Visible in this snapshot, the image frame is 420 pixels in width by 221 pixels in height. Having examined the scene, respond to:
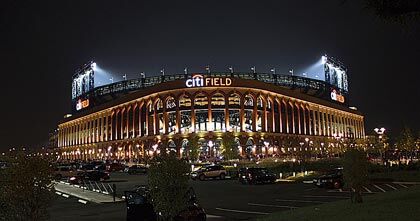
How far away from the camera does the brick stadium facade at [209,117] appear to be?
110 metres

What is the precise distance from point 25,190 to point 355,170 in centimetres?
1301

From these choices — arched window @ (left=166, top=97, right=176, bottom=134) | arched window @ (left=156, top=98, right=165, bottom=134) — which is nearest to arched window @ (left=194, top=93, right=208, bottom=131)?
arched window @ (left=166, top=97, right=176, bottom=134)

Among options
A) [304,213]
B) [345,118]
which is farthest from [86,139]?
[304,213]

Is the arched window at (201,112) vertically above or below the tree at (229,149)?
above

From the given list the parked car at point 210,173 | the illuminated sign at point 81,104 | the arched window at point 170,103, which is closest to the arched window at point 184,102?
the arched window at point 170,103

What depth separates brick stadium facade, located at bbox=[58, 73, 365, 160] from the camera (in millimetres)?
110500

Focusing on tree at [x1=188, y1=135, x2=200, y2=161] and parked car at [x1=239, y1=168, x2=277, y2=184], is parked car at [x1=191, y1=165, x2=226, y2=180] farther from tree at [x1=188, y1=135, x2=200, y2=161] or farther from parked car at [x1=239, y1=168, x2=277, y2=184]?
tree at [x1=188, y1=135, x2=200, y2=161]

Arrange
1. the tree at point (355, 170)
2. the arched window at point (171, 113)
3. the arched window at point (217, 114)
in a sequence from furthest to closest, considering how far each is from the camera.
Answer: the arched window at point (171, 113) → the arched window at point (217, 114) → the tree at point (355, 170)

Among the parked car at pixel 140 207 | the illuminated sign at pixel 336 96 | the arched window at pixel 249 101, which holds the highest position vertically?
the illuminated sign at pixel 336 96

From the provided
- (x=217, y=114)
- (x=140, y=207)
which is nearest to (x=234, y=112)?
(x=217, y=114)

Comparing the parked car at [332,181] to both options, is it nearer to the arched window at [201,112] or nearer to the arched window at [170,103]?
the arched window at [201,112]

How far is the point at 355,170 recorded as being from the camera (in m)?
18.0

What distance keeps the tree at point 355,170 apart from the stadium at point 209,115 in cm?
7083

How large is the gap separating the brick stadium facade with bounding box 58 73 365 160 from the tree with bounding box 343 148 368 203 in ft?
255
